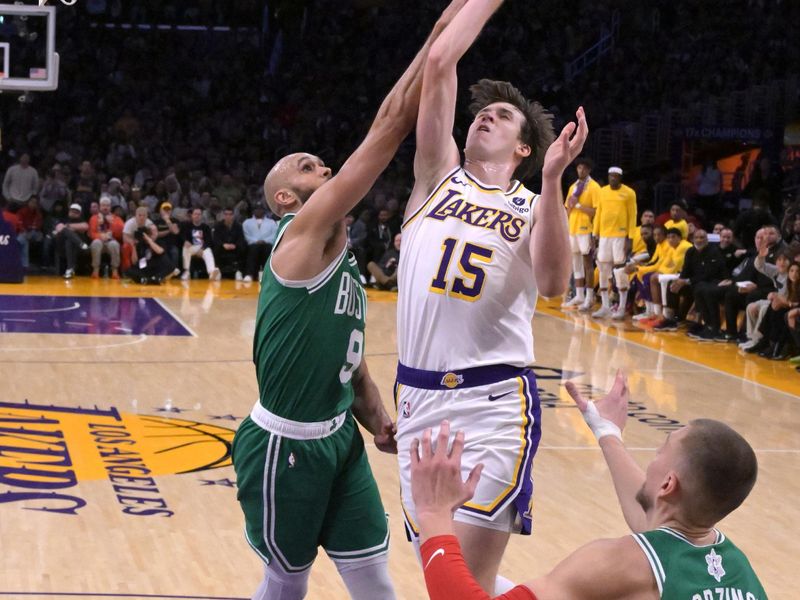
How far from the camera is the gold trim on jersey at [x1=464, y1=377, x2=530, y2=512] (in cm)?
398

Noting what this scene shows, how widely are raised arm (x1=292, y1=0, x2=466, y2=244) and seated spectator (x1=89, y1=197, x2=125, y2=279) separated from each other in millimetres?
15623

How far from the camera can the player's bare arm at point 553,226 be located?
11.9 ft

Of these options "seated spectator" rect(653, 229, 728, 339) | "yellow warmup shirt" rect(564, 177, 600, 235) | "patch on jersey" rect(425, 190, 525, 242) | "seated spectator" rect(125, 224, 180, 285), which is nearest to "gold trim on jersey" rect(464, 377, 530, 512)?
"patch on jersey" rect(425, 190, 525, 242)

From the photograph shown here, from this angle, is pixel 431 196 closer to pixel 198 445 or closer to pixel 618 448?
pixel 618 448

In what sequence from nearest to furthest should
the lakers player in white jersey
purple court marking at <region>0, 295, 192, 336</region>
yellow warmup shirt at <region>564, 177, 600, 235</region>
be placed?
the lakers player in white jersey
purple court marking at <region>0, 295, 192, 336</region>
yellow warmup shirt at <region>564, 177, 600, 235</region>

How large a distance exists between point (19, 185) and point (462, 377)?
17284mm

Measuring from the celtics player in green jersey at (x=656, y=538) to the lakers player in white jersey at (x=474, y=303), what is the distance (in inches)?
45.5

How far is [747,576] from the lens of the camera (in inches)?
109

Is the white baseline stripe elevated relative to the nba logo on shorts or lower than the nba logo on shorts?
lower

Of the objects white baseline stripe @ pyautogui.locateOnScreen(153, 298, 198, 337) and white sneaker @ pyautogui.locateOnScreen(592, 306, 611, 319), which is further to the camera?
white sneaker @ pyautogui.locateOnScreen(592, 306, 611, 319)

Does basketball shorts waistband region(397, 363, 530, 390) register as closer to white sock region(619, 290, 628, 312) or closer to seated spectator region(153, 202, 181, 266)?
white sock region(619, 290, 628, 312)

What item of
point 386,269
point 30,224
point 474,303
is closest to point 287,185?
point 474,303

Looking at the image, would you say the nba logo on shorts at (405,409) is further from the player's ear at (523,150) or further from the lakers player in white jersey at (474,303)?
the player's ear at (523,150)

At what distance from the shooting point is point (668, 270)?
1564 centimetres
